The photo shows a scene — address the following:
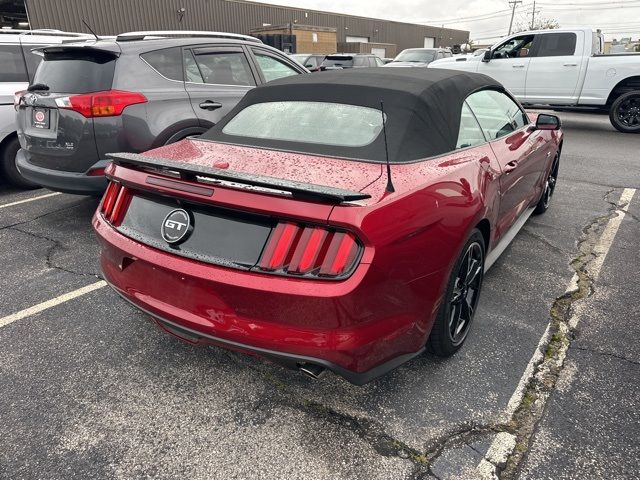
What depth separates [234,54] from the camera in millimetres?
5297

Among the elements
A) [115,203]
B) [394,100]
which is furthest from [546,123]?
[115,203]

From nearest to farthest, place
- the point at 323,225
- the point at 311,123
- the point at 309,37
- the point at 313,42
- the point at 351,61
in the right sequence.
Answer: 1. the point at 323,225
2. the point at 311,123
3. the point at 351,61
4. the point at 309,37
5. the point at 313,42

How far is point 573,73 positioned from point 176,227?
34.6 feet

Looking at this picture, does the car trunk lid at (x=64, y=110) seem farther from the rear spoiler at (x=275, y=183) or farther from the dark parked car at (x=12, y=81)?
the rear spoiler at (x=275, y=183)

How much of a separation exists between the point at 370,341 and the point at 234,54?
4349 mm

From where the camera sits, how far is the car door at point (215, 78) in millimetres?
4746

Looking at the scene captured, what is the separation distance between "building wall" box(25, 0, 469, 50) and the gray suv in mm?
22071

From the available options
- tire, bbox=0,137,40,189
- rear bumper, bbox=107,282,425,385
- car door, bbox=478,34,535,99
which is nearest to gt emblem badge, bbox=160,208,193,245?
rear bumper, bbox=107,282,425,385

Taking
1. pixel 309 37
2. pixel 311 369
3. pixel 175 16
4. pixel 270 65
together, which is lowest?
pixel 311 369

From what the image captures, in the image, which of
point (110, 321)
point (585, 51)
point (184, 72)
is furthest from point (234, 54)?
point (585, 51)

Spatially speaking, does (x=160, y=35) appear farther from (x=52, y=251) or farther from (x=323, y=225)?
(x=323, y=225)

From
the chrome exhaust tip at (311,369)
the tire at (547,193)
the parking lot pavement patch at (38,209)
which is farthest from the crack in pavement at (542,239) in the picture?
the parking lot pavement patch at (38,209)

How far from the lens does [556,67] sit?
10.2 metres

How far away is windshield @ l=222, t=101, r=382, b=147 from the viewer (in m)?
2.56
